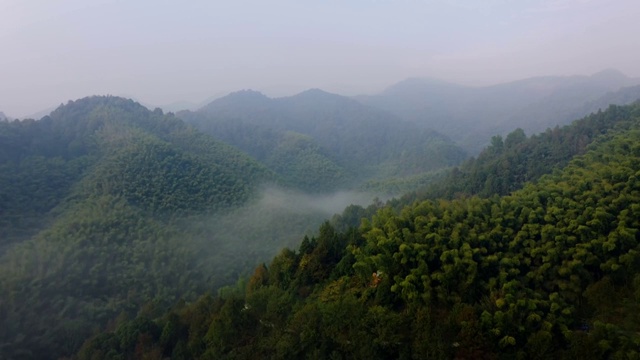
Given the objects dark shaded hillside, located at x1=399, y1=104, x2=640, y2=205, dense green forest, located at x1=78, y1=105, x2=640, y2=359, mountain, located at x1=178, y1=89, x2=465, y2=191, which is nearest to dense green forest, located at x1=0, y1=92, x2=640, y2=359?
dense green forest, located at x1=78, y1=105, x2=640, y2=359

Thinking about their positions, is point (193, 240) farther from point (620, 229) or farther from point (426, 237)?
point (620, 229)

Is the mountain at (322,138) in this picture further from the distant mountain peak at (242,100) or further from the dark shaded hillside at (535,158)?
the dark shaded hillside at (535,158)

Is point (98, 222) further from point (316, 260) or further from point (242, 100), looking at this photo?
point (242, 100)

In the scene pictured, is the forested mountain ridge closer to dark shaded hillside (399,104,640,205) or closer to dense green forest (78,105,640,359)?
dense green forest (78,105,640,359)

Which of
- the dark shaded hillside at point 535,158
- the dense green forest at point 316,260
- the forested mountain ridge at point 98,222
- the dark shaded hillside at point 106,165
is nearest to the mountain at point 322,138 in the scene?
the dark shaded hillside at point 106,165

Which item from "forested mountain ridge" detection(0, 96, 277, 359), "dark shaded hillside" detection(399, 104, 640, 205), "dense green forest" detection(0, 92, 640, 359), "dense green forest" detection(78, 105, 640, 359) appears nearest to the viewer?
"dense green forest" detection(78, 105, 640, 359)

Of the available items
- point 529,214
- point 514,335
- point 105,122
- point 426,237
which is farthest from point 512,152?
point 105,122

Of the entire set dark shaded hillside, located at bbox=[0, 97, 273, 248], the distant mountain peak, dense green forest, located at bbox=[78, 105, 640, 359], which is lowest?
dense green forest, located at bbox=[78, 105, 640, 359]
